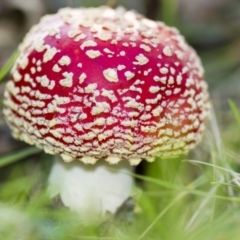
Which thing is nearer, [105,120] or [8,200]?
[105,120]

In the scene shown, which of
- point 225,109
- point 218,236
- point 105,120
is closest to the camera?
point 218,236

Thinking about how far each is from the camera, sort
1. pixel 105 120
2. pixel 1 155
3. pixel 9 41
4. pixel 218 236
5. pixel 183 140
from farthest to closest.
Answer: pixel 9 41
pixel 1 155
pixel 183 140
pixel 105 120
pixel 218 236

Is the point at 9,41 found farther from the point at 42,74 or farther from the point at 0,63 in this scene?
the point at 42,74

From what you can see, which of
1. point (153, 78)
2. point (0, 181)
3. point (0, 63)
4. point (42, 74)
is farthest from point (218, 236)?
point (0, 63)


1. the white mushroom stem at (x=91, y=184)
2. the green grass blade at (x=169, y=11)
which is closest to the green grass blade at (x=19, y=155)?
the white mushroom stem at (x=91, y=184)

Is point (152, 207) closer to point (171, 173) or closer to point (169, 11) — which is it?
point (171, 173)

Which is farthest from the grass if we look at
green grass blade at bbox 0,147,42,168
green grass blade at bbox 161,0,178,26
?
green grass blade at bbox 161,0,178,26

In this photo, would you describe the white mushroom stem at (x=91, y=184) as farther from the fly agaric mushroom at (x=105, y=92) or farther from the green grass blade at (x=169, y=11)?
the green grass blade at (x=169, y=11)

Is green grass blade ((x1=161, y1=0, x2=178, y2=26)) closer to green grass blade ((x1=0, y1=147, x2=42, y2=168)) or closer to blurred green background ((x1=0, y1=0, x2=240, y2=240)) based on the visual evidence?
blurred green background ((x1=0, y1=0, x2=240, y2=240))
